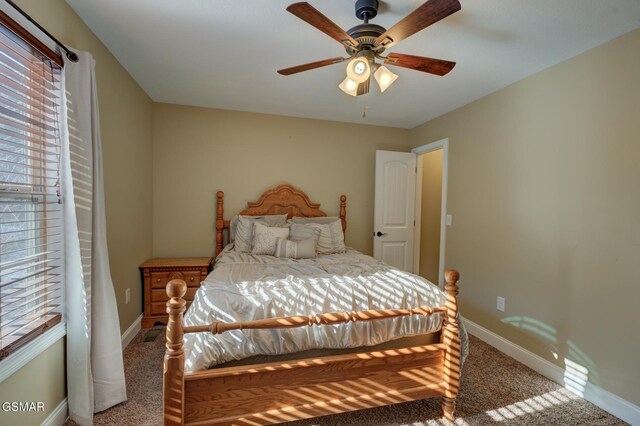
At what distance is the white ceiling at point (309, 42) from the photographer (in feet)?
5.45

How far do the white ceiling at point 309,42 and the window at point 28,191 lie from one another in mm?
588

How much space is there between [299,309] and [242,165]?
2402mm

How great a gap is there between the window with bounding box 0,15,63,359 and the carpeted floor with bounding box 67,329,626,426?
2.44ft

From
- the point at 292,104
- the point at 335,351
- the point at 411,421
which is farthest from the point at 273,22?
the point at 411,421

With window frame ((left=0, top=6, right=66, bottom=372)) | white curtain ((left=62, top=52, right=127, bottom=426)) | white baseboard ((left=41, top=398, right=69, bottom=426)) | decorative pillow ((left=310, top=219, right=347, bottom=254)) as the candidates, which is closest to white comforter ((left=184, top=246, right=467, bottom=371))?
white curtain ((left=62, top=52, right=127, bottom=426))

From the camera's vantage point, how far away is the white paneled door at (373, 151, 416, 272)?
382cm

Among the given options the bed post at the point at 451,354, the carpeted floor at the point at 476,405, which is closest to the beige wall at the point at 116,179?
the carpeted floor at the point at 476,405

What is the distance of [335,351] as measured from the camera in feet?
5.53

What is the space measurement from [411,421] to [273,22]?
2.57 metres

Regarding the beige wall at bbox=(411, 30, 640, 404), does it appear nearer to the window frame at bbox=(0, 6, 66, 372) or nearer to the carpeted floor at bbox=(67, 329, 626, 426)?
the carpeted floor at bbox=(67, 329, 626, 426)

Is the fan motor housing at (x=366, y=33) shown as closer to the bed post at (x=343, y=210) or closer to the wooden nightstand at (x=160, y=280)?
the bed post at (x=343, y=210)

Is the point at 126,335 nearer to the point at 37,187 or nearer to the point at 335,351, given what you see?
the point at 37,187

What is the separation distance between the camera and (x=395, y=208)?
3898mm

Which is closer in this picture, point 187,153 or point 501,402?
point 501,402
